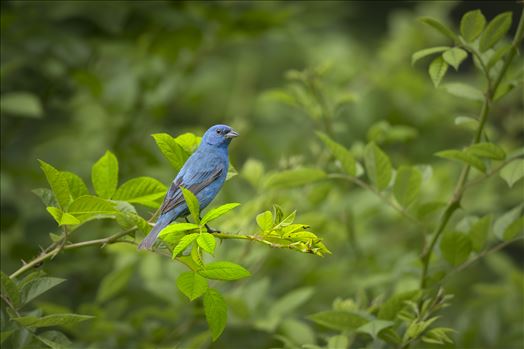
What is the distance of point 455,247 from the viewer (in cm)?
293

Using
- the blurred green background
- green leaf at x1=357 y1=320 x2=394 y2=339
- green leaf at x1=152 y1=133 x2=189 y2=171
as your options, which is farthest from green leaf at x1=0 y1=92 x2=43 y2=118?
green leaf at x1=357 y1=320 x2=394 y2=339

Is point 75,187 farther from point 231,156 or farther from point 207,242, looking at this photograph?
point 231,156

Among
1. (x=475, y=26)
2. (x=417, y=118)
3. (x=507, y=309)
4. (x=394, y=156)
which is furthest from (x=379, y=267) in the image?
(x=475, y=26)

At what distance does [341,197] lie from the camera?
14.3ft

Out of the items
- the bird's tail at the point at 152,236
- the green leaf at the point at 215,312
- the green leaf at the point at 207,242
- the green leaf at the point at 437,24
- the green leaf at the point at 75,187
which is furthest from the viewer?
the green leaf at the point at 437,24

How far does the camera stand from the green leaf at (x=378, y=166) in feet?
9.86

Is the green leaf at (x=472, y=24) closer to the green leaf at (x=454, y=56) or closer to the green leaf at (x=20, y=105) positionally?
the green leaf at (x=454, y=56)

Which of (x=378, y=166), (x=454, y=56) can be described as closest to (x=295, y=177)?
(x=378, y=166)

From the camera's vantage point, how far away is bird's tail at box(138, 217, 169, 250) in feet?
7.66

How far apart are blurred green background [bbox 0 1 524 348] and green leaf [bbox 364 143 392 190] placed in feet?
0.69

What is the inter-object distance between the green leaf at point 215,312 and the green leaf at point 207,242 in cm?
20

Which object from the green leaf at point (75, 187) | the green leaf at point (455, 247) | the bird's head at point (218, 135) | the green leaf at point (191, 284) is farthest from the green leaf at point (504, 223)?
the green leaf at point (75, 187)

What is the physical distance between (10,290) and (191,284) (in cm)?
57

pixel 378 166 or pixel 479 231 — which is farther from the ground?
pixel 378 166
